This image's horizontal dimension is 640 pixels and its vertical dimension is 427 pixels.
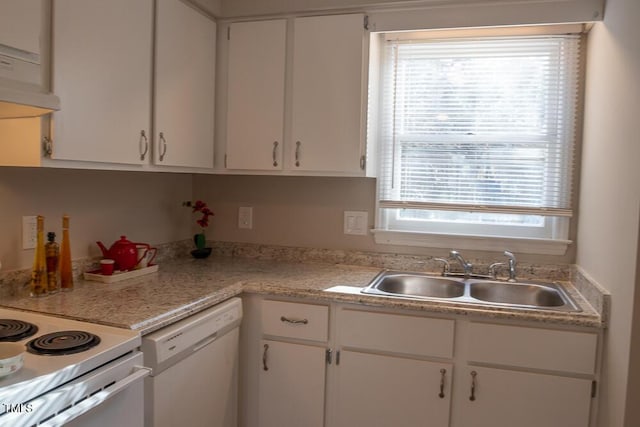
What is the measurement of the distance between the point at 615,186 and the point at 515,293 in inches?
28.9

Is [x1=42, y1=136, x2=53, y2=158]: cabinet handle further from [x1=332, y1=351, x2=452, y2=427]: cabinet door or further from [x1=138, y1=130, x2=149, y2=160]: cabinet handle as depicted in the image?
[x1=332, y1=351, x2=452, y2=427]: cabinet door

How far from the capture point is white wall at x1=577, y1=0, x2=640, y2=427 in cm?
155

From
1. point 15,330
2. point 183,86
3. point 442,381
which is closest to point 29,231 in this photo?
point 15,330

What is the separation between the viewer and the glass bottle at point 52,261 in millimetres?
1804

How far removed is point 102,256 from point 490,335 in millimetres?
1706

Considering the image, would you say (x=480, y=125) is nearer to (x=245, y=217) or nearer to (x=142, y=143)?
(x=245, y=217)

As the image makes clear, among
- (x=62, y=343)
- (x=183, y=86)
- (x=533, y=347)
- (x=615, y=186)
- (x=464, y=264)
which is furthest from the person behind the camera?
(x=464, y=264)

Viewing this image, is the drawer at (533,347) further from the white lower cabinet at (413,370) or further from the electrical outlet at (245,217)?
the electrical outlet at (245,217)

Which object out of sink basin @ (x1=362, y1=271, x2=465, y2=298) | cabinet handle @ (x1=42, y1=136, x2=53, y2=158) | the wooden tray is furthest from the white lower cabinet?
cabinet handle @ (x1=42, y1=136, x2=53, y2=158)

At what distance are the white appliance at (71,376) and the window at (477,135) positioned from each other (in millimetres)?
1516

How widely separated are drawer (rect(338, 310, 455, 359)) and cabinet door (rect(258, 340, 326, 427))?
0.16 meters

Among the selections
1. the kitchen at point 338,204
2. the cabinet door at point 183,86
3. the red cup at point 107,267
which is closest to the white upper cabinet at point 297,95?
the cabinet door at point 183,86

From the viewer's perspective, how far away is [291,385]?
213 centimetres

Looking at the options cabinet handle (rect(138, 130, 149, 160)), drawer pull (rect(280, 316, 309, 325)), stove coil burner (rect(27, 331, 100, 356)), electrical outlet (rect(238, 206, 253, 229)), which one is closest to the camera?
stove coil burner (rect(27, 331, 100, 356))
